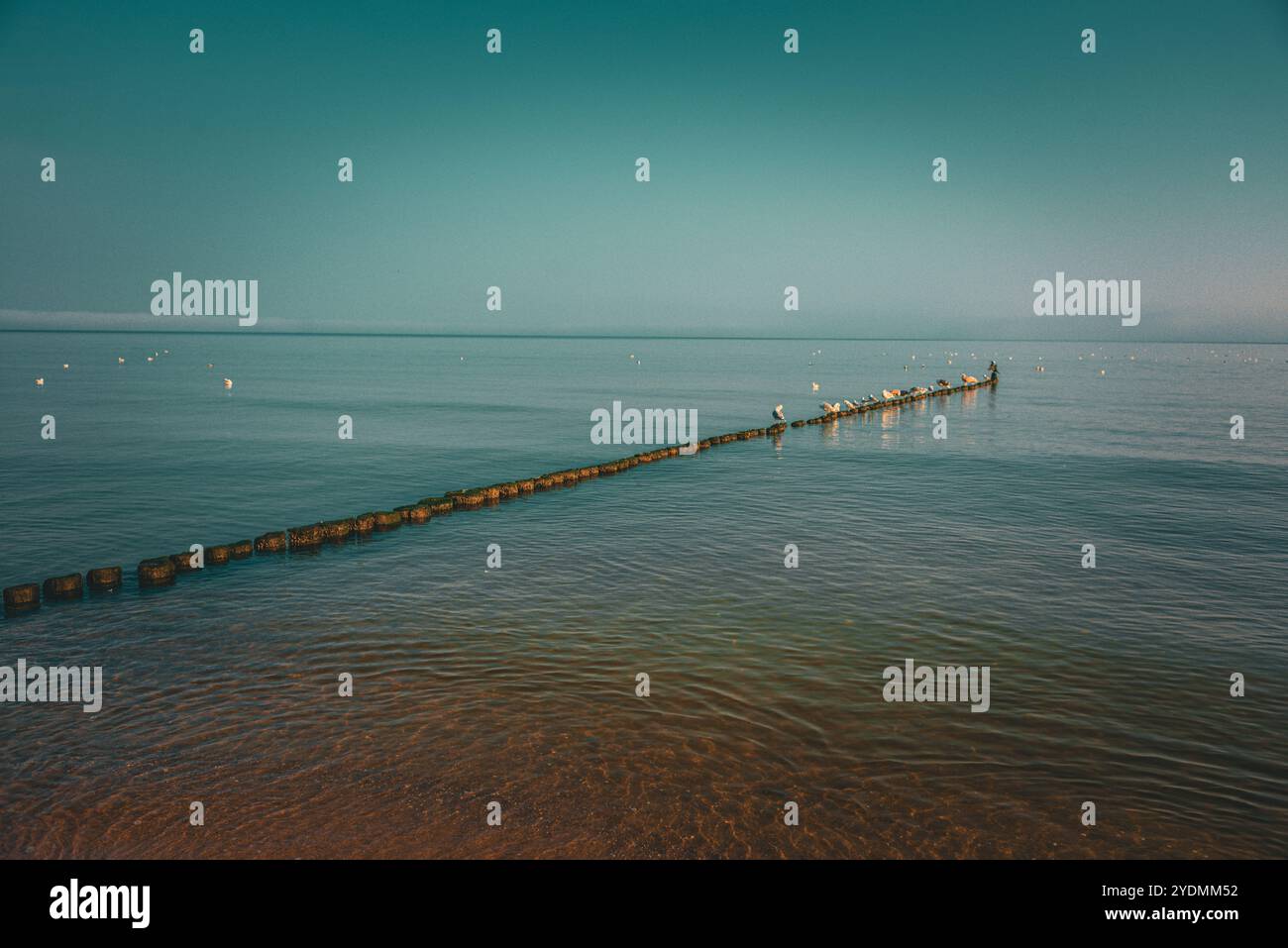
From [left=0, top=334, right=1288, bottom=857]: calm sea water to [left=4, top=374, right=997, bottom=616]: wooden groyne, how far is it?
2.17 feet

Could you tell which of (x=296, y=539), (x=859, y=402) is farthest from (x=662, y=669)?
(x=859, y=402)

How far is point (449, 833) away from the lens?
9.73 metres

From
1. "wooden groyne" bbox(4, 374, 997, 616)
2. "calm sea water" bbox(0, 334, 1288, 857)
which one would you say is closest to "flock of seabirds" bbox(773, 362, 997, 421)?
"wooden groyne" bbox(4, 374, 997, 616)

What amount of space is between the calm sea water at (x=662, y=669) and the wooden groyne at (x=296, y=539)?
0.66m

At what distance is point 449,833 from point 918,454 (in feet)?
128

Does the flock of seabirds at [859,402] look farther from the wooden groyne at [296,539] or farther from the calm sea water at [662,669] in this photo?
the calm sea water at [662,669]

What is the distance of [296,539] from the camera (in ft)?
77.2

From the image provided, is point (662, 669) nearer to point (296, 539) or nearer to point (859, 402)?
point (296, 539)

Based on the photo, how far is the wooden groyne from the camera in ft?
60.9

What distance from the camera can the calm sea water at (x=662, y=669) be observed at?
33.0 ft

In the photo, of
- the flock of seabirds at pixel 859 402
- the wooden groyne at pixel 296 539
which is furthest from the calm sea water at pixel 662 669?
the flock of seabirds at pixel 859 402

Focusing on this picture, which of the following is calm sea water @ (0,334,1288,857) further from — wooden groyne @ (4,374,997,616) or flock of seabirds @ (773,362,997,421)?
flock of seabirds @ (773,362,997,421)

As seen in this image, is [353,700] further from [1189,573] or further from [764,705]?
[1189,573]
